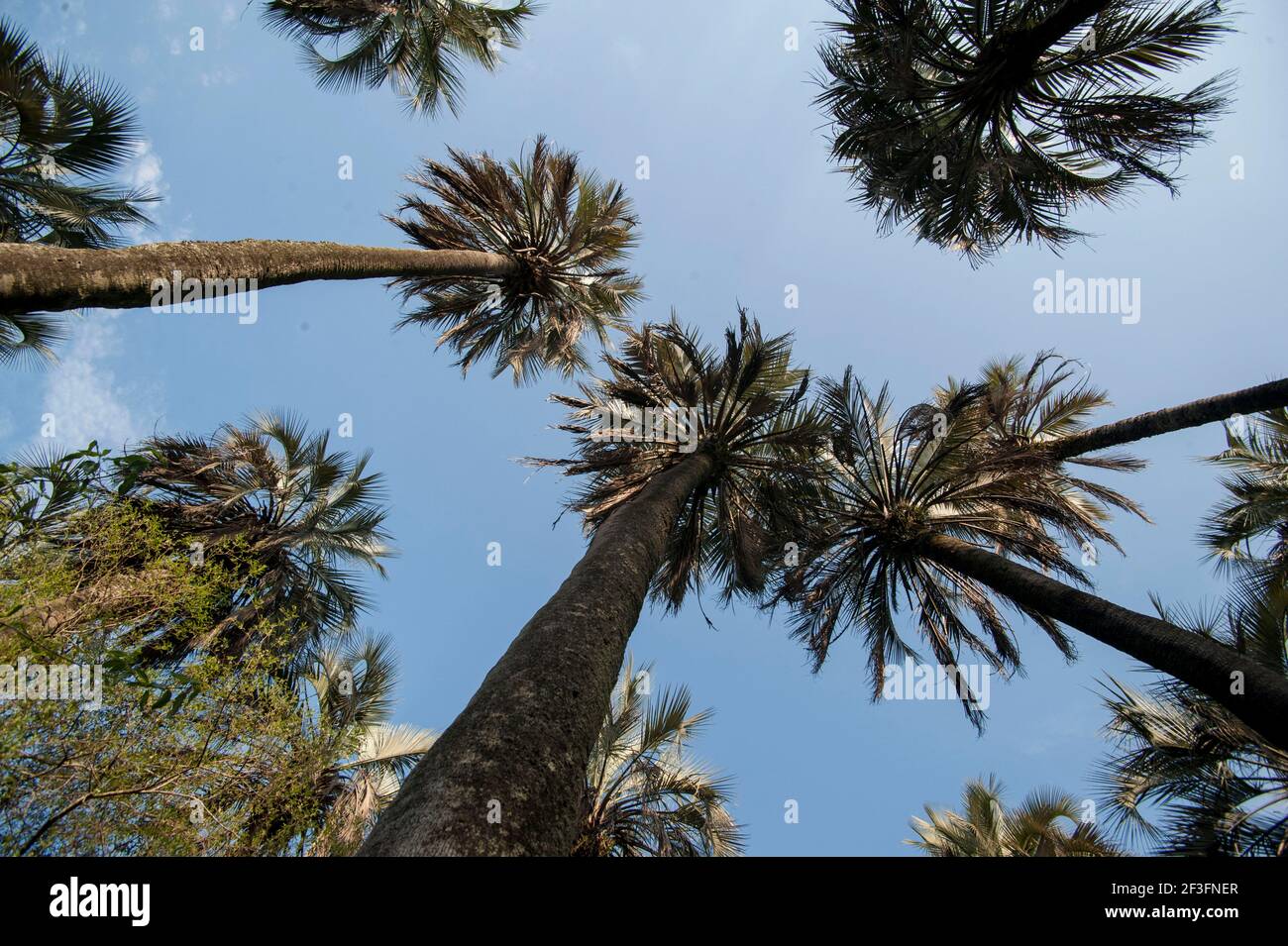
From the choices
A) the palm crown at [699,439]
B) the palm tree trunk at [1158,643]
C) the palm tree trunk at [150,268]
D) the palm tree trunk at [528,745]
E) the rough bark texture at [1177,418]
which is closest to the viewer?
the palm tree trunk at [528,745]

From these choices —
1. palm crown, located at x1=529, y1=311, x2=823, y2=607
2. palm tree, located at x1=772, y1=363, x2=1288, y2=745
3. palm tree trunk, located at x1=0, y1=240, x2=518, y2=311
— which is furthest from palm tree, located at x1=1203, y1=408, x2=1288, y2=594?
palm tree trunk, located at x1=0, y1=240, x2=518, y2=311

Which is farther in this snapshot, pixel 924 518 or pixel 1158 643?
pixel 924 518

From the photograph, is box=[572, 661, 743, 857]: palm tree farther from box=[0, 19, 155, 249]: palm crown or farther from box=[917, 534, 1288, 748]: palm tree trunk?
box=[0, 19, 155, 249]: palm crown

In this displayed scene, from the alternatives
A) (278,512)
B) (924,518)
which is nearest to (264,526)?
(278,512)

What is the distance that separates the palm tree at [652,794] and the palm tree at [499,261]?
6.24 metres

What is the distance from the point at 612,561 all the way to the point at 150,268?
3321 millimetres

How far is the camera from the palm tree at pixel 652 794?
7191mm

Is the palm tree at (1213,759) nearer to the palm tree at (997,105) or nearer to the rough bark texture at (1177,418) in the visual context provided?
the rough bark texture at (1177,418)

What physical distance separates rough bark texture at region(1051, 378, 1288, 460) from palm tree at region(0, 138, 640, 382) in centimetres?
761

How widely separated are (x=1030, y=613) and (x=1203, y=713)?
73.8 inches

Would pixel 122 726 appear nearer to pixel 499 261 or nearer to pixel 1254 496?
pixel 499 261

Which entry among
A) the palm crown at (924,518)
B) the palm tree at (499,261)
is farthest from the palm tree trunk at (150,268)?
the palm crown at (924,518)

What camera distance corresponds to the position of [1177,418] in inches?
276
